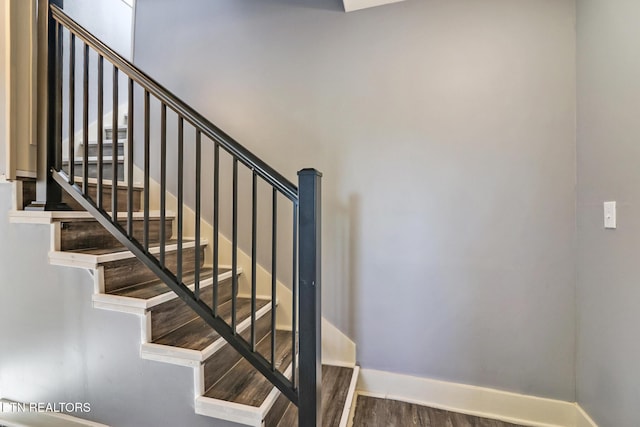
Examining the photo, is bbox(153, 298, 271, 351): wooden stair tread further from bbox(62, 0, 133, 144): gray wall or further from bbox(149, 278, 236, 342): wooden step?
bbox(62, 0, 133, 144): gray wall

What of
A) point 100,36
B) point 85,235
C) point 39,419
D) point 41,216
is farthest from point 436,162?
point 100,36

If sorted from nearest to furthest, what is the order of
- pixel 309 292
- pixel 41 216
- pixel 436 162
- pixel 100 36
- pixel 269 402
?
pixel 309 292
pixel 269 402
pixel 41 216
pixel 436 162
pixel 100 36

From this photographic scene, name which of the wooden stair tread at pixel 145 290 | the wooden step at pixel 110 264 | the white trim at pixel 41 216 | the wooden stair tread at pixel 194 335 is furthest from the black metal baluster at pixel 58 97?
the wooden stair tread at pixel 194 335

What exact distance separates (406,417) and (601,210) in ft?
4.95

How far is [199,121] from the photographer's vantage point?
4.14 feet

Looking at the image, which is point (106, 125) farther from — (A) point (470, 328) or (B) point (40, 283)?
(A) point (470, 328)

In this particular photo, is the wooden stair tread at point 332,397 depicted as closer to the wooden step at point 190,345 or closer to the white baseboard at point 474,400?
the white baseboard at point 474,400

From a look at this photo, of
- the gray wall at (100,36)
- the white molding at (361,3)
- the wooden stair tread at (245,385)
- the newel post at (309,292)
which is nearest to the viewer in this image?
the newel post at (309,292)

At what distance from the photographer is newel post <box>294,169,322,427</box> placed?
3.79 feet

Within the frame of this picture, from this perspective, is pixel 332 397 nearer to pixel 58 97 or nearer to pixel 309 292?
pixel 309 292

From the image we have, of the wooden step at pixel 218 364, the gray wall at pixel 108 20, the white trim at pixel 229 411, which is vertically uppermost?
the gray wall at pixel 108 20

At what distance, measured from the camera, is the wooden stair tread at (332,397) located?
1432 mm

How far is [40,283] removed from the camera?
4.97 feet

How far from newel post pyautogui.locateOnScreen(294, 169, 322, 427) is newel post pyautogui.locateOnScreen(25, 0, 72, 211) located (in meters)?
1.41
